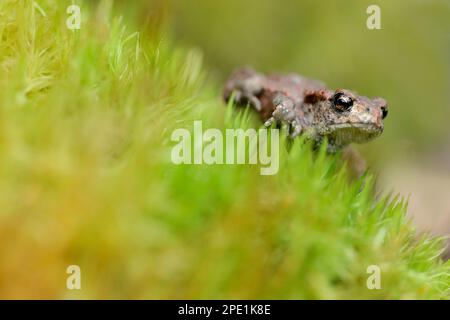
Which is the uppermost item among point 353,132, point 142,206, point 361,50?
point 361,50

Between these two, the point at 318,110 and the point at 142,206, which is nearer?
the point at 142,206

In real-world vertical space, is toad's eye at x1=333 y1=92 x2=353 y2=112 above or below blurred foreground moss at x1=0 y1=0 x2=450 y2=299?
above

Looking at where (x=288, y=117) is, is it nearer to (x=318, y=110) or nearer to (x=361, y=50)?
(x=318, y=110)

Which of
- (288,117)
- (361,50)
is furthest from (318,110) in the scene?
(361,50)

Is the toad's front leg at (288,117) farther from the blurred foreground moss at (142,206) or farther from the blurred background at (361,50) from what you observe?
the blurred background at (361,50)

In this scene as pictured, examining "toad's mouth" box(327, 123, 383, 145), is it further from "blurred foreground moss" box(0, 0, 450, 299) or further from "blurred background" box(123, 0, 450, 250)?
"blurred background" box(123, 0, 450, 250)

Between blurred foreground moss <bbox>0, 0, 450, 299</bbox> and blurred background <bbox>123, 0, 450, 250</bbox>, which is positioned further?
blurred background <bbox>123, 0, 450, 250</bbox>

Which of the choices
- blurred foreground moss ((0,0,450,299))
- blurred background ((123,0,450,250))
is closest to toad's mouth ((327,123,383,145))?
blurred foreground moss ((0,0,450,299))
